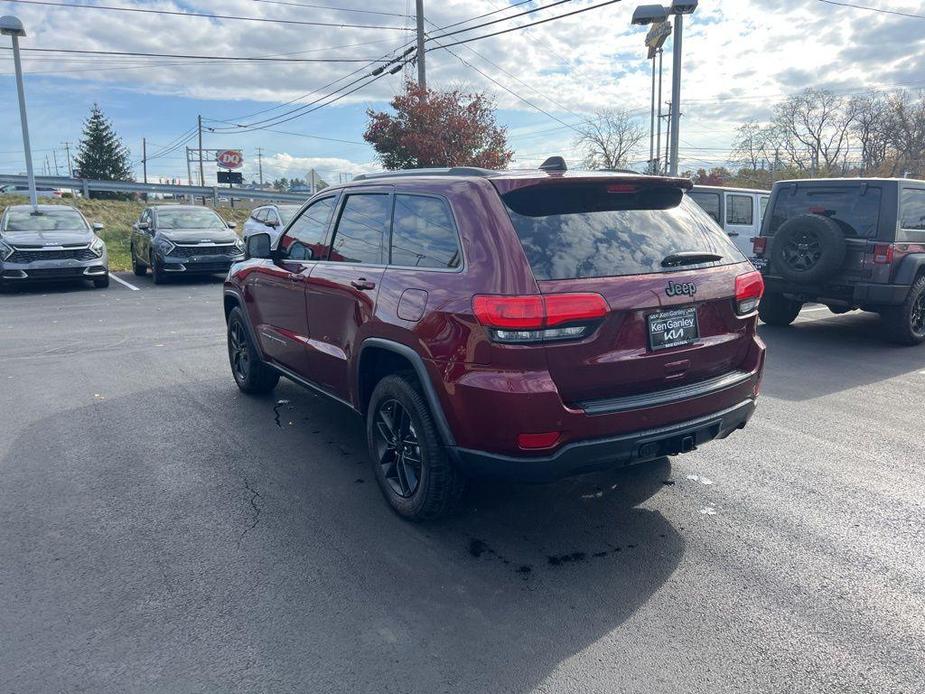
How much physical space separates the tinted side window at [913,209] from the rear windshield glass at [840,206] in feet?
1.06

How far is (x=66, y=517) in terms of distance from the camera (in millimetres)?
3977

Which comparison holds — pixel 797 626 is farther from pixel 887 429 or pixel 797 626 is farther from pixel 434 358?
pixel 887 429

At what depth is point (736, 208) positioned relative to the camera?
14.1 m

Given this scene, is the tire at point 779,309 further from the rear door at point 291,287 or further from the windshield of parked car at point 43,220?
the windshield of parked car at point 43,220

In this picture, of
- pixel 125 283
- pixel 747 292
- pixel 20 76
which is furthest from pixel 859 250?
pixel 20 76

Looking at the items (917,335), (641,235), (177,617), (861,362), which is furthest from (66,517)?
(917,335)

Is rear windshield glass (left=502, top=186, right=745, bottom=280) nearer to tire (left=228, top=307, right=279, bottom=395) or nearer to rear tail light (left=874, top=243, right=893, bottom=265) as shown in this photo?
tire (left=228, top=307, right=279, bottom=395)

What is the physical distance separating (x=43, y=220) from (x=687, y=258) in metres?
14.7

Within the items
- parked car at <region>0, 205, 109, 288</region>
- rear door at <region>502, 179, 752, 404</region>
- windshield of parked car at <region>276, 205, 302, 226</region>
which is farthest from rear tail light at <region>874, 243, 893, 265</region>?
parked car at <region>0, 205, 109, 288</region>

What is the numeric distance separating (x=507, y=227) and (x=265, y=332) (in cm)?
298

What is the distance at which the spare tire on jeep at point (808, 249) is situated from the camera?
27.0 feet

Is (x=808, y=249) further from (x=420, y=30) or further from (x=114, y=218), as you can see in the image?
(x=114, y=218)

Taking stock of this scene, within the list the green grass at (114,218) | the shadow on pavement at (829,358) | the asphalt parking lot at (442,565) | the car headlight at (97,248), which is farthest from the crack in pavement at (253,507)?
the green grass at (114,218)

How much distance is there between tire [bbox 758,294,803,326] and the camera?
31.4 feet
